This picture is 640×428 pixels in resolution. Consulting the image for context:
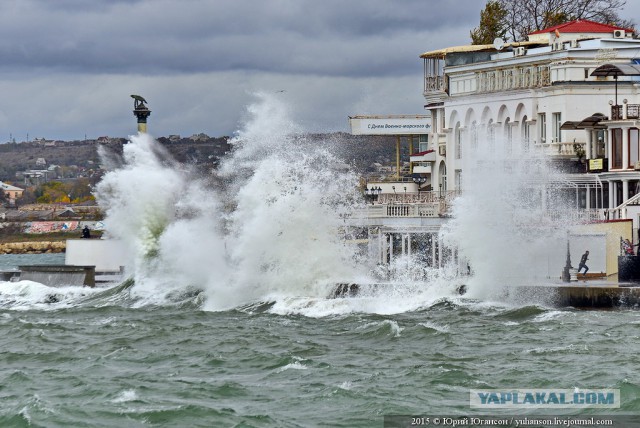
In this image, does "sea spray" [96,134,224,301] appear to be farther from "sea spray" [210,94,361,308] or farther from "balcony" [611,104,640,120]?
"balcony" [611,104,640,120]

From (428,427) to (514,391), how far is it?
128 inches

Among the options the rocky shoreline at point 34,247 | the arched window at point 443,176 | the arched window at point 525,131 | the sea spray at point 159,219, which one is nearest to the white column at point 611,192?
the arched window at point 525,131

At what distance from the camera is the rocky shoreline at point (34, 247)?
13388 cm

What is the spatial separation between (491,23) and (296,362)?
142ft

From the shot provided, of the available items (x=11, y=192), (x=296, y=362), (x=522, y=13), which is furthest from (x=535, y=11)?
(x=11, y=192)

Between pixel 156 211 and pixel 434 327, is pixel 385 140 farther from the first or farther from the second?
pixel 434 327

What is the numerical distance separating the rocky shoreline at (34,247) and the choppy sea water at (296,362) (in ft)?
303

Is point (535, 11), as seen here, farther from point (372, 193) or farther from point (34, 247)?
point (34, 247)

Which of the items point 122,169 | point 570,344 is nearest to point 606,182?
point 122,169

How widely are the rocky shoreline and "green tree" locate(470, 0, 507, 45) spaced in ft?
223

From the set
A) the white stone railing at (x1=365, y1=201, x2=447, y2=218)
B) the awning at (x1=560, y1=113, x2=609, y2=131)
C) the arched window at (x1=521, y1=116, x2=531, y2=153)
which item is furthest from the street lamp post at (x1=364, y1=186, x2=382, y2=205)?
the awning at (x1=560, y1=113, x2=609, y2=131)

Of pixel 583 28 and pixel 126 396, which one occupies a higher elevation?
pixel 583 28

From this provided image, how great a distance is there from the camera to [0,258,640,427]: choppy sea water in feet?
83.7

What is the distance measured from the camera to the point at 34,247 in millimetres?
136375
